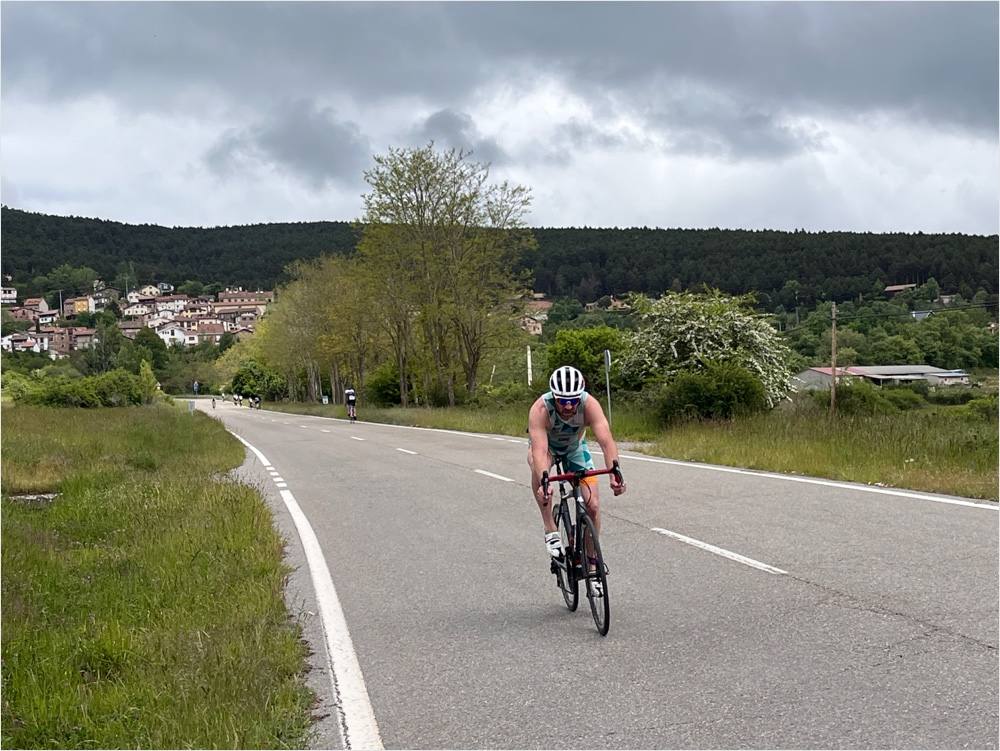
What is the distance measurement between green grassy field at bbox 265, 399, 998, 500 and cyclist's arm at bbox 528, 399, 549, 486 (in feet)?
24.9

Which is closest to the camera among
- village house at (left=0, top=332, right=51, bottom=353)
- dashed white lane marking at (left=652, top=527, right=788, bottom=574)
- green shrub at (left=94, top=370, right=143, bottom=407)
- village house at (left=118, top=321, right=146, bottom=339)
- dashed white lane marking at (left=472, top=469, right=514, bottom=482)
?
dashed white lane marking at (left=652, top=527, right=788, bottom=574)

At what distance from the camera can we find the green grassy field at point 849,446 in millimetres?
13875

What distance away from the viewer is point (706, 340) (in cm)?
3322

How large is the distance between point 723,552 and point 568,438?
9.02 feet

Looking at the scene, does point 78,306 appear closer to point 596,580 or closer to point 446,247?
point 446,247

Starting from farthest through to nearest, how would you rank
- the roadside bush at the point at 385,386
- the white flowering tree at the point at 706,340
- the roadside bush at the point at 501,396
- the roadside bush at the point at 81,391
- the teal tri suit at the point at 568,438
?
the roadside bush at the point at 385,386, the roadside bush at the point at 81,391, the roadside bush at the point at 501,396, the white flowering tree at the point at 706,340, the teal tri suit at the point at 568,438

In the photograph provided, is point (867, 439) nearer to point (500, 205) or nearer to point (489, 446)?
point (489, 446)

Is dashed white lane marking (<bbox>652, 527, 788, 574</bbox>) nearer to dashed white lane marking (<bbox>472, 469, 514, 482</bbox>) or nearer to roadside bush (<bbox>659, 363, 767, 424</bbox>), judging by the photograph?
dashed white lane marking (<bbox>472, 469, 514, 482</bbox>)

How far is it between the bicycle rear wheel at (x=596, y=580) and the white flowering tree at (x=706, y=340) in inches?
1031

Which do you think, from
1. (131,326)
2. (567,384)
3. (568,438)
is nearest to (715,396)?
(568,438)

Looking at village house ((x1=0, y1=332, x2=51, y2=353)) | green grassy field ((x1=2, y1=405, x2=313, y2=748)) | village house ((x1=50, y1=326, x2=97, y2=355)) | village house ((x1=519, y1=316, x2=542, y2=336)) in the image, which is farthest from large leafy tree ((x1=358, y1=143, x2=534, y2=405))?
village house ((x1=50, y1=326, x2=97, y2=355))

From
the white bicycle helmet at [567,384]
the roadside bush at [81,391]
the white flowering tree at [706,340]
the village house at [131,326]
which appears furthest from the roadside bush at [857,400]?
the village house at [131,326]

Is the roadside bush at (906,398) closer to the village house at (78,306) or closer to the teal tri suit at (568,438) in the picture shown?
the teal tri suit at (568,438)

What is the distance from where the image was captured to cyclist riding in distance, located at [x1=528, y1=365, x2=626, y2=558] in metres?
6.68
